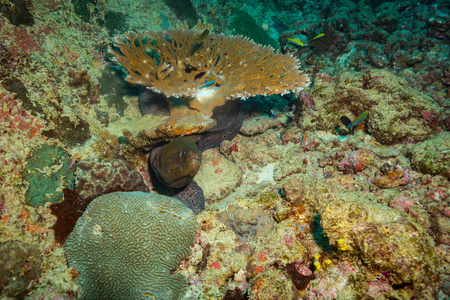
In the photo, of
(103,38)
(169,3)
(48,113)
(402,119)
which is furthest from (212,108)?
(169,3)

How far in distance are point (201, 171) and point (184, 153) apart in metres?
1.17

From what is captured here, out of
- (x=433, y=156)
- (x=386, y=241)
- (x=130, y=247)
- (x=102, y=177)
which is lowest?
(x=130, y=247)

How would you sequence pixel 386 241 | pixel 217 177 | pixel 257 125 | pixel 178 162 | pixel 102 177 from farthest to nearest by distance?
pixel 257 125
pixel 217 177
pixel 178 162
pixel 102 177
pixel 386 241

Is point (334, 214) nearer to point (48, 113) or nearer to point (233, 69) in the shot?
point (233, 69)

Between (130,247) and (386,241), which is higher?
(386,241)

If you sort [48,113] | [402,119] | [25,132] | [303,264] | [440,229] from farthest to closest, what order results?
[402,119]
[48,113]
[25,132]
[440,229]
[303,264]

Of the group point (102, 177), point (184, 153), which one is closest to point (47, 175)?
point (102, 177)

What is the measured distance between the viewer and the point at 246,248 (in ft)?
9.16

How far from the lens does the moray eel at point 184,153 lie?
3.65 meters

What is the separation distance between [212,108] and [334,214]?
135 inches

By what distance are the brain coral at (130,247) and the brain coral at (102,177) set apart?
9.0 inches

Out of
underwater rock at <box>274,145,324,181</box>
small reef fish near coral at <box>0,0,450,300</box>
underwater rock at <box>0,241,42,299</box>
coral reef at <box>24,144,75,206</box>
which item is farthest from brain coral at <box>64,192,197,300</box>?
underwater rock at <box>274,145,324,181</box>

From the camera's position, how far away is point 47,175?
292cm

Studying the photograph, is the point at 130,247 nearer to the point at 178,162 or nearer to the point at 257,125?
the point at 178,162
